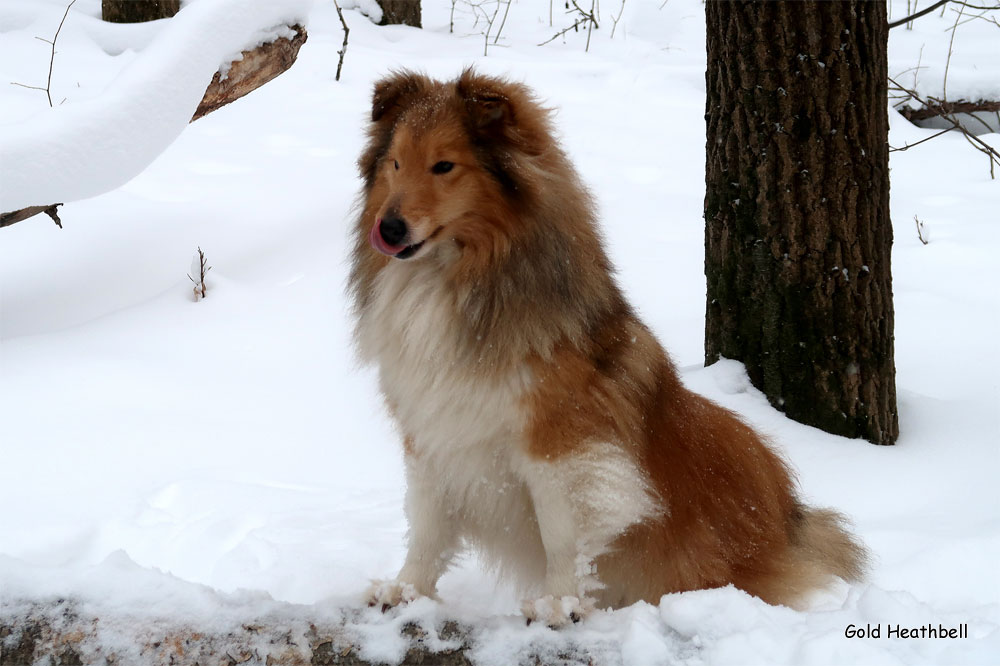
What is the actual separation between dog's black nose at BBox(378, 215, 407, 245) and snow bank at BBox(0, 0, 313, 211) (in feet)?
9.57

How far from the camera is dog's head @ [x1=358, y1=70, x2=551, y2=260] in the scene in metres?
2.27

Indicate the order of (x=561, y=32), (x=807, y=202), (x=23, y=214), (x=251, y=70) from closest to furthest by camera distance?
(x=807, y=202) → (x=23, y=214) → (x=251, y=70) → (x=561, y=32)

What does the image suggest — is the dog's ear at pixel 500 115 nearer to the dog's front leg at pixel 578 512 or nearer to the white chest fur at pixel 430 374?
the white chest fur at pixel 430 374

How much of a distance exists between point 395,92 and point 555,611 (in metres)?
1.54

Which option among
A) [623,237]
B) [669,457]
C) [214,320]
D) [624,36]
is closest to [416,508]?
[669,457]

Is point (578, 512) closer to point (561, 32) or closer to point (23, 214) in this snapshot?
point (23, 214)

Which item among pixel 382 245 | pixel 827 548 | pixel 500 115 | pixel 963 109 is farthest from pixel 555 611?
pixel 963 109

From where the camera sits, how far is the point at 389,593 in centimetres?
249

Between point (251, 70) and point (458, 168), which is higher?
point (458, 168)

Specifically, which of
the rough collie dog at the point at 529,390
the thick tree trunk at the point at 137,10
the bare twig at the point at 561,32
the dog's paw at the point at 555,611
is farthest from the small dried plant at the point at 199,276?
the bare twig at the point at 561,32

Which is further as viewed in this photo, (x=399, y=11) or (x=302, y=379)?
(x=399, y=11)

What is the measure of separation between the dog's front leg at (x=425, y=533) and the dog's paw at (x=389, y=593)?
3 centimetres

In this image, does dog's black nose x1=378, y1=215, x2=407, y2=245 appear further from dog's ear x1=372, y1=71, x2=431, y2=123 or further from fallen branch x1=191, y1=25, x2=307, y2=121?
fallen branch x1=191, y1=25, x2=307, y2=121

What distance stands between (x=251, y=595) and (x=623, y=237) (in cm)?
435
